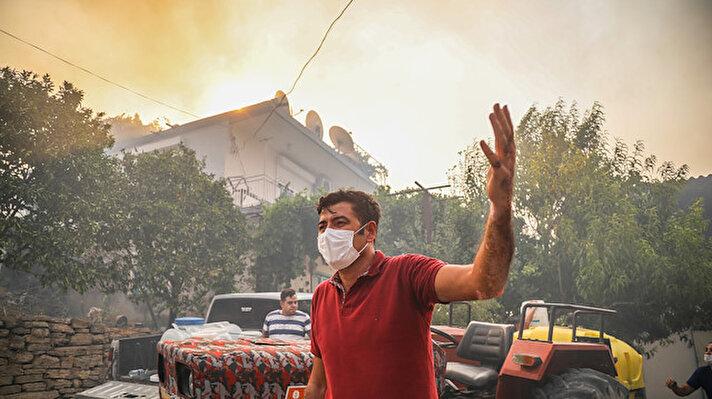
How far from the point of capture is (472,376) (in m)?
5.46

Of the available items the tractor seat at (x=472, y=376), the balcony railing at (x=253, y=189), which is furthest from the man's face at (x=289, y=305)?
the balcony railing at (x=253, y=189)

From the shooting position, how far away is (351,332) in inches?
76.8

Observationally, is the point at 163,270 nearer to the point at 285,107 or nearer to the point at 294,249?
the point at 294,249

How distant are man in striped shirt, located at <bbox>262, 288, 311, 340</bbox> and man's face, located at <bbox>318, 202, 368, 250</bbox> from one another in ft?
16.1

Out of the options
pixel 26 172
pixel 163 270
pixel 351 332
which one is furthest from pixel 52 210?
pixel 351 332

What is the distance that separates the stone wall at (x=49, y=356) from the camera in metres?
9.38

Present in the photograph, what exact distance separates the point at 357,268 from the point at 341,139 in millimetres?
24154

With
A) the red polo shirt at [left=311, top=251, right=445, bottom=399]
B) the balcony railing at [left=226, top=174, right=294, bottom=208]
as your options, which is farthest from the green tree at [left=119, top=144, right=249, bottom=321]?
the red polo shirt at [left=311, top=251, right=445, bottom=399]

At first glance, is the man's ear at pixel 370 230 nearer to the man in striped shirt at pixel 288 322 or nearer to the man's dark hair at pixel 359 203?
the man's dark hair at pixel 359 203

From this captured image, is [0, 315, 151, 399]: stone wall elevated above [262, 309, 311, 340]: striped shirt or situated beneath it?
situated beneath

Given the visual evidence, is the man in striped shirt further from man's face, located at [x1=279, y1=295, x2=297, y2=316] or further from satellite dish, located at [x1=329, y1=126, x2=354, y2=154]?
satellite dish, located at [x1=329, y1=126, x2=354, y2=154]

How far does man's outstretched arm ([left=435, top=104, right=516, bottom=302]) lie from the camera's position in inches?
60.9

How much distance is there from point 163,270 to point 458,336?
8.94 meters

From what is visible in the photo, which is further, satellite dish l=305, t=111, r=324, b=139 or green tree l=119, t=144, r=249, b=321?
satellite dish l=305, t=111, r=324, b=139
